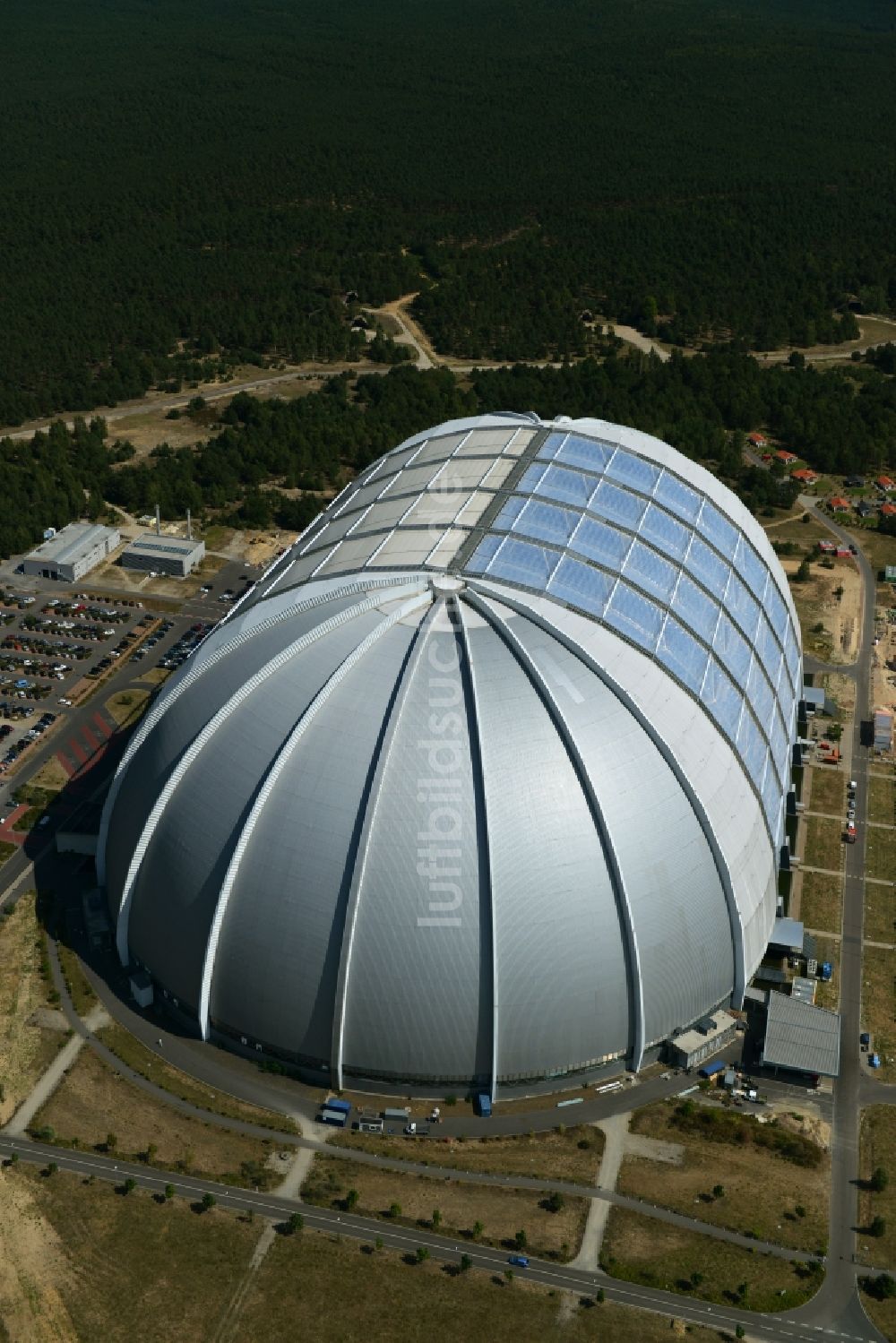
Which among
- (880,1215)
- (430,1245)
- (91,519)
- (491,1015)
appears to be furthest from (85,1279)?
(91,519)

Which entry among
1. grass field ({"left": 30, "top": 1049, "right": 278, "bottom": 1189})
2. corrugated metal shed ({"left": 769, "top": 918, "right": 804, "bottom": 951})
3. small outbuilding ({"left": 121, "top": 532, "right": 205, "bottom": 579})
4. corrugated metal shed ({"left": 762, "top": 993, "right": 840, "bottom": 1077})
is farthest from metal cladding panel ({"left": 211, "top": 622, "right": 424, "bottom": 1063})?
small outbuilding ({"left": 121, "top": 532, "right": 205, "bottom": 579})

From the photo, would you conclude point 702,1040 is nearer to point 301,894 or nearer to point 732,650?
point 301,894

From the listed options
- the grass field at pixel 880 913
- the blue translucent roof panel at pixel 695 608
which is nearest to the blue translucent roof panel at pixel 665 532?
the blue translucent roof panel at pixel 695 608

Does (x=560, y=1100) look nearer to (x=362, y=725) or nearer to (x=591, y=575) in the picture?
(x=362, y=725)

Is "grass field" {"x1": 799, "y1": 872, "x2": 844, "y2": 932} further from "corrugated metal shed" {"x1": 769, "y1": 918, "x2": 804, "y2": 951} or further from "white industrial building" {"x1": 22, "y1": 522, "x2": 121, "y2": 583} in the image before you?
"white industrial building" {"x1": 22, "y1": 522, "x2": 121, "y2": 583}

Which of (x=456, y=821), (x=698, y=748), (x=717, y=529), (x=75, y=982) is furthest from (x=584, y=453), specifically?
(x=75, y=982)

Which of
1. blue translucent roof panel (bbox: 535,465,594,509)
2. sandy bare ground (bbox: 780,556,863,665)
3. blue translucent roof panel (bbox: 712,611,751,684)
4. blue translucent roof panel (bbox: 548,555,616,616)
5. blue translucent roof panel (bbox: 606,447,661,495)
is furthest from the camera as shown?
sandy bare ground (bbox: 780,556,863,665)

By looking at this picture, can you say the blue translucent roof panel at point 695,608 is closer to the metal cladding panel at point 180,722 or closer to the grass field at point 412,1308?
the metal cladding panel at point 180,722
